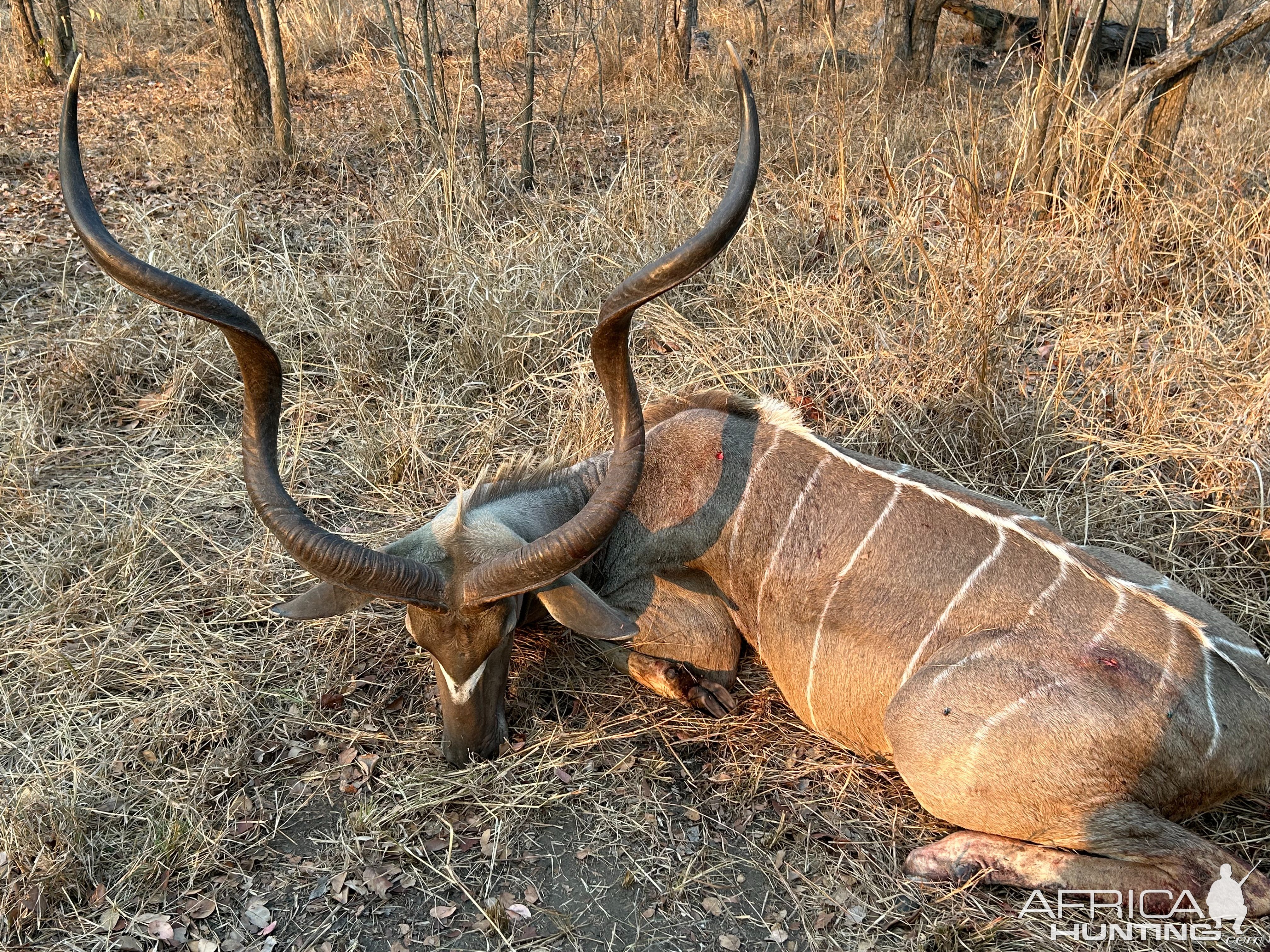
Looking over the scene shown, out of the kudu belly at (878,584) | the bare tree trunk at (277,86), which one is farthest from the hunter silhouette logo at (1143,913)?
the bare tree trunk at (277,86)

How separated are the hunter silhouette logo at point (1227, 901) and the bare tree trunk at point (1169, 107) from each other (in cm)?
458

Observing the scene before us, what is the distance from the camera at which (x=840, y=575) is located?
346 cm

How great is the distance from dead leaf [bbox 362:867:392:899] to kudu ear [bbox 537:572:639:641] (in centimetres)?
103

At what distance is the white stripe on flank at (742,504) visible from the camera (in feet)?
12.1

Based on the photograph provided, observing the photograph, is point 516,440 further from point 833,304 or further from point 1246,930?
point 1246,930

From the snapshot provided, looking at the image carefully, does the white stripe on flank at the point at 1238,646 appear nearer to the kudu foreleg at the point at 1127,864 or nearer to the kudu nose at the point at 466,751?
the kudu foreleg at the point at 1127,864

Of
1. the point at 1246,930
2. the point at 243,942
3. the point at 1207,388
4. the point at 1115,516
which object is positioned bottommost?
the point at 243,942

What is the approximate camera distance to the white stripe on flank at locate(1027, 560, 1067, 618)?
309cm

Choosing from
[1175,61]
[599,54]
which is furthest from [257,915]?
[599,54]

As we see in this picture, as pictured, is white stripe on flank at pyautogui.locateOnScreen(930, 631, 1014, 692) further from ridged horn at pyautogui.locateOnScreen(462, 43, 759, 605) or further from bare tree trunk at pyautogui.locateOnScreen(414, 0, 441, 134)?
bare tree trunk at pyautogui.locateOnScreen(414, 0, 441, 134)

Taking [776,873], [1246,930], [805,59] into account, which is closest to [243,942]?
[776,873]

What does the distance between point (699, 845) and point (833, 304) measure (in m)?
3.12

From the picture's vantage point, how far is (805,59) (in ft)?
34.0

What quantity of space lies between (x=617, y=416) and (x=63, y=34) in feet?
33.0
